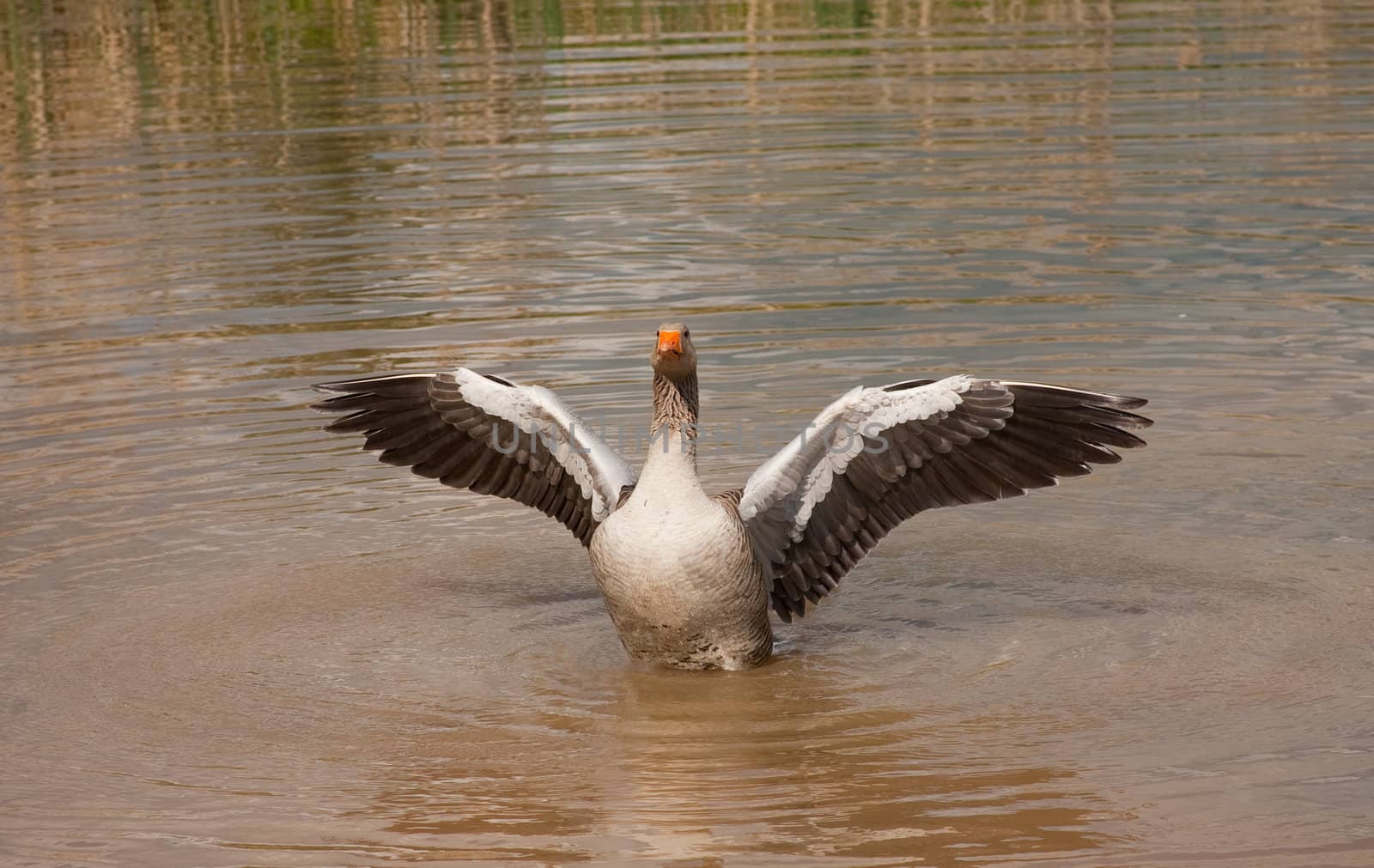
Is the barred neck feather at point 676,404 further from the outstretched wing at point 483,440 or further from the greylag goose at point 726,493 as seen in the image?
the outstretched wing at point 483,440

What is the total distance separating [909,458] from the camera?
8445mm

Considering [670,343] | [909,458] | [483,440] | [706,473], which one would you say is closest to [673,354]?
[670,343]

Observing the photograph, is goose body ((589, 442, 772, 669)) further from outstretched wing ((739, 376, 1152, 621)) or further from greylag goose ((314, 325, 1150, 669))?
outstretched wing ((739, 376, 1152, 621))

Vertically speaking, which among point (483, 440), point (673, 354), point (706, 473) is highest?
point (673, 354)

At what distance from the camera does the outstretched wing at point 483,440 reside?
8688mm

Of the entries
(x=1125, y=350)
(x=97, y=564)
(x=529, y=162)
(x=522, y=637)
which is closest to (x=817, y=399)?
(x=1125, y=350)

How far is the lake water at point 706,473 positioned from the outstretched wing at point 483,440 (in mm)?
634

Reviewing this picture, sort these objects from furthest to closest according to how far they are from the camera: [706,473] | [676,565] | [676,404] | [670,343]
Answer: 1. [706,473]
2. [676,404]
3. [670,343]
4. [676,565]

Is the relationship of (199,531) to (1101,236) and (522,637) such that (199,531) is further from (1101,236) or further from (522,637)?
(1101,236)

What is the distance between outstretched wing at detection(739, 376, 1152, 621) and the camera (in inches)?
320

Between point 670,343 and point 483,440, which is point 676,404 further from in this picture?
point 483,440

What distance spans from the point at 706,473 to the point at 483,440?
227cm

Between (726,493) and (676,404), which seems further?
(726,493)

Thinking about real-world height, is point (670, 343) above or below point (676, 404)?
above
